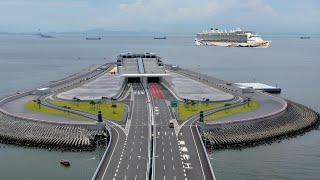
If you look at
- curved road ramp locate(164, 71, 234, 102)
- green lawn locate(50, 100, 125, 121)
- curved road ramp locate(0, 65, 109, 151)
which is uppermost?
curved road ramp locate(164, 71, 234, 102)

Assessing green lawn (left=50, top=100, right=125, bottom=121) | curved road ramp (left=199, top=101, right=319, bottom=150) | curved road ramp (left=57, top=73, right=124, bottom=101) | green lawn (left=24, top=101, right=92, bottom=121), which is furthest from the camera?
curved road ramp (left=57, top=73, right=124, bottom=101)

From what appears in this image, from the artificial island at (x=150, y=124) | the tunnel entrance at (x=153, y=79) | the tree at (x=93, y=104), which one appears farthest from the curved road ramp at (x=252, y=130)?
the tunnel entrance at (x=153, y=79)

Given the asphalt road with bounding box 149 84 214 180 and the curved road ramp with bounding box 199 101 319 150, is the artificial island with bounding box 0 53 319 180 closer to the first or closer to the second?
the curved road ramp with bounding box 199 101 319 150

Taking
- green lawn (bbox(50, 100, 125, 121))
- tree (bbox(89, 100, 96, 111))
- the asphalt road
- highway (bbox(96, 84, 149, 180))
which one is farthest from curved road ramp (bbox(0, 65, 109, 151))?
the asphalt road

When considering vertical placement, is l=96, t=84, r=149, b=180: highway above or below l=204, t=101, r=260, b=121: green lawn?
below

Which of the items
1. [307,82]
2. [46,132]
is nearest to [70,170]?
[46,132]

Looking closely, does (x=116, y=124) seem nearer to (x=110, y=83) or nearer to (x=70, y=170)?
(x=70, y=170)

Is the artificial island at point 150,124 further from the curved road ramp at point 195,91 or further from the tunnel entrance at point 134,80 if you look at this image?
the tunnel entrance at point 134,80
